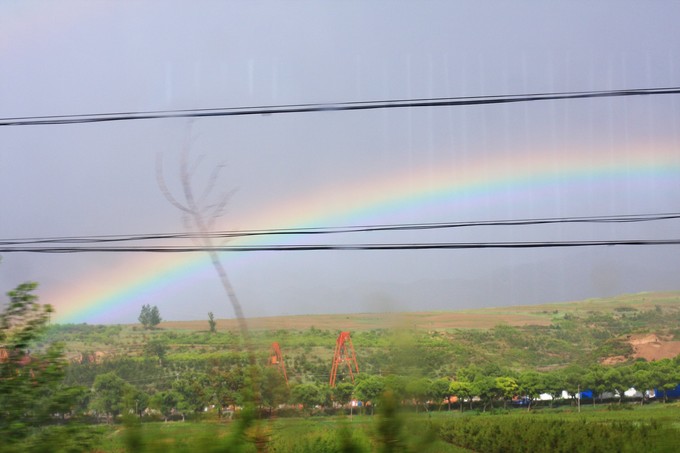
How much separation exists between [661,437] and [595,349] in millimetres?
3963

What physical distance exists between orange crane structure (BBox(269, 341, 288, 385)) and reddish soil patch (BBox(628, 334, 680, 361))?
18.3ft

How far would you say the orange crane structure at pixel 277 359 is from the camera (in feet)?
17.4

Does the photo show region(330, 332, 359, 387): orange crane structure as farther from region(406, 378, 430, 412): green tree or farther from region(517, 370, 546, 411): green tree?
region(517, 370, 546, 411): green tree

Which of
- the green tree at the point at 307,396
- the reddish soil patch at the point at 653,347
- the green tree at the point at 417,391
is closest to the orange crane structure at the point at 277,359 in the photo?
the green tree at the point at 307,396

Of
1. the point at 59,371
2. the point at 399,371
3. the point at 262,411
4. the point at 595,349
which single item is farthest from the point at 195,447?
the point at 595,349

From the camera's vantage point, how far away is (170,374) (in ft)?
26.3

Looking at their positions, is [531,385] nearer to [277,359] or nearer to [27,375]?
[277,359]

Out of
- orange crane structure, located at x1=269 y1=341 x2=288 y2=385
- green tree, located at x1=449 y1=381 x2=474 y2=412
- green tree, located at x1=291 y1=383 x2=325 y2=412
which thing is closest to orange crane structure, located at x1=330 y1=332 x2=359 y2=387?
green tree, located at x1=291 y1=383 x2=325 y2=412

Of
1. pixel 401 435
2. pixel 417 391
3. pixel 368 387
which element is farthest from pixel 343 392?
pixel 401 435

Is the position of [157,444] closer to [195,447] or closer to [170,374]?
[195,447]

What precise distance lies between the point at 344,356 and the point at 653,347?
4.53m

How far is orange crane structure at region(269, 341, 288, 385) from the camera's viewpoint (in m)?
5.30

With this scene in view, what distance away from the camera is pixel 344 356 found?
768cm

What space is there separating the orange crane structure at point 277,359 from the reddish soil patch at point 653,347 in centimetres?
558
